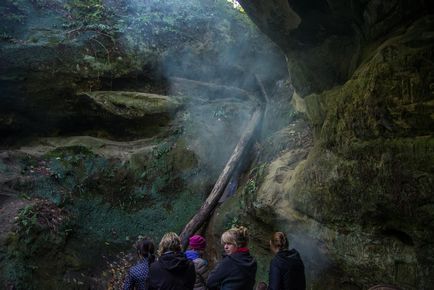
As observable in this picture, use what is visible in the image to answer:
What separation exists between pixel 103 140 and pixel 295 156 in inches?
231

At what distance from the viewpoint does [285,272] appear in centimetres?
460

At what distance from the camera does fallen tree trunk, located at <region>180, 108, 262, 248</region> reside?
1020 cm

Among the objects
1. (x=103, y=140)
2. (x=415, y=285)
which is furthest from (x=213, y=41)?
(x=415, y=285)

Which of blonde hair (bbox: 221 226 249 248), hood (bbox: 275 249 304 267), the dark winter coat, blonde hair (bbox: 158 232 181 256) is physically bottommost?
the dark winter coat

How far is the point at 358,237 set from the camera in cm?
592

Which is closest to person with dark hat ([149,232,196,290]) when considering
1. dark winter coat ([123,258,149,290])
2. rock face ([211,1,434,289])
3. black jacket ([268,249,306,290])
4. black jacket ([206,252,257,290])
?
black jacket ([206,252,257,290])

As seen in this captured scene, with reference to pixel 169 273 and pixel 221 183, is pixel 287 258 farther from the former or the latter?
pixel 221 183

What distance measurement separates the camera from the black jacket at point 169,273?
4307 millimetres

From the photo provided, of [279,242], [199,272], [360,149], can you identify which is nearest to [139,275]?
[199,272]

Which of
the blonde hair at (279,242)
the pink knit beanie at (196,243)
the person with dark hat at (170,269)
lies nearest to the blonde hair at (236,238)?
the blonde hair at (279,242)

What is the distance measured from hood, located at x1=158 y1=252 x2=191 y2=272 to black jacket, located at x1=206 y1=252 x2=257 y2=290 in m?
0.39

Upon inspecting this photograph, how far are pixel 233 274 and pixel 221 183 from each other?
6407mm

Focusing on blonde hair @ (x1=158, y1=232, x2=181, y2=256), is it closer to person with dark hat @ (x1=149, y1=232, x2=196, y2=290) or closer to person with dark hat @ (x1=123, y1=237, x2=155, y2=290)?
person with dark hat @ (x1=149, y1=232, x2=196, y2=290)

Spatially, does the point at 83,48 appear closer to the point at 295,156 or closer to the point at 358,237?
the point at 295,156
